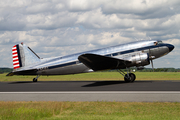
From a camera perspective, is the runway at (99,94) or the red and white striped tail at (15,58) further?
the red and white striped tail at (15,58)

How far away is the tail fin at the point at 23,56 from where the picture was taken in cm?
2706

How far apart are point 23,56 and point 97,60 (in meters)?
13.0

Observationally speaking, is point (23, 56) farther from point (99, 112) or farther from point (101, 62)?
point (99, 112)

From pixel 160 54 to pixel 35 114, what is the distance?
61.5 ft

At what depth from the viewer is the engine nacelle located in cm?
2150

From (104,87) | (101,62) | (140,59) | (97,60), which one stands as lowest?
(104,87)

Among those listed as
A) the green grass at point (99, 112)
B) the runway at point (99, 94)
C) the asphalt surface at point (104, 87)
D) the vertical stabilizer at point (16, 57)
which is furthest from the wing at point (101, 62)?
the vertical stabilizer at point (16, 57)

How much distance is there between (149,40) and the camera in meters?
23.2

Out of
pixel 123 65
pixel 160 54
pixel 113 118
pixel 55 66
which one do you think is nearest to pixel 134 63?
pixel 123 65

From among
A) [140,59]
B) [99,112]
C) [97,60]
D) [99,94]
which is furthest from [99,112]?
[140,59]

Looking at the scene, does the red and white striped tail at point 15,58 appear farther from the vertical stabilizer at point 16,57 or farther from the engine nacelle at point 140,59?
the engine nacelle at point 140,59

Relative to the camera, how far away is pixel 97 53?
2428 centimetres

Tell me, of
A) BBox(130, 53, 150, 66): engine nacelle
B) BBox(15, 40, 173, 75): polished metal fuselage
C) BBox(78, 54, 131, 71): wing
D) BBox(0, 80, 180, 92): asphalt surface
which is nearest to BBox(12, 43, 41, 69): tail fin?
BBox(15, 40, 173, 75): polished metal fuselage

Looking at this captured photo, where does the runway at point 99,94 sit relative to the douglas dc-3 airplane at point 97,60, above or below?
below
